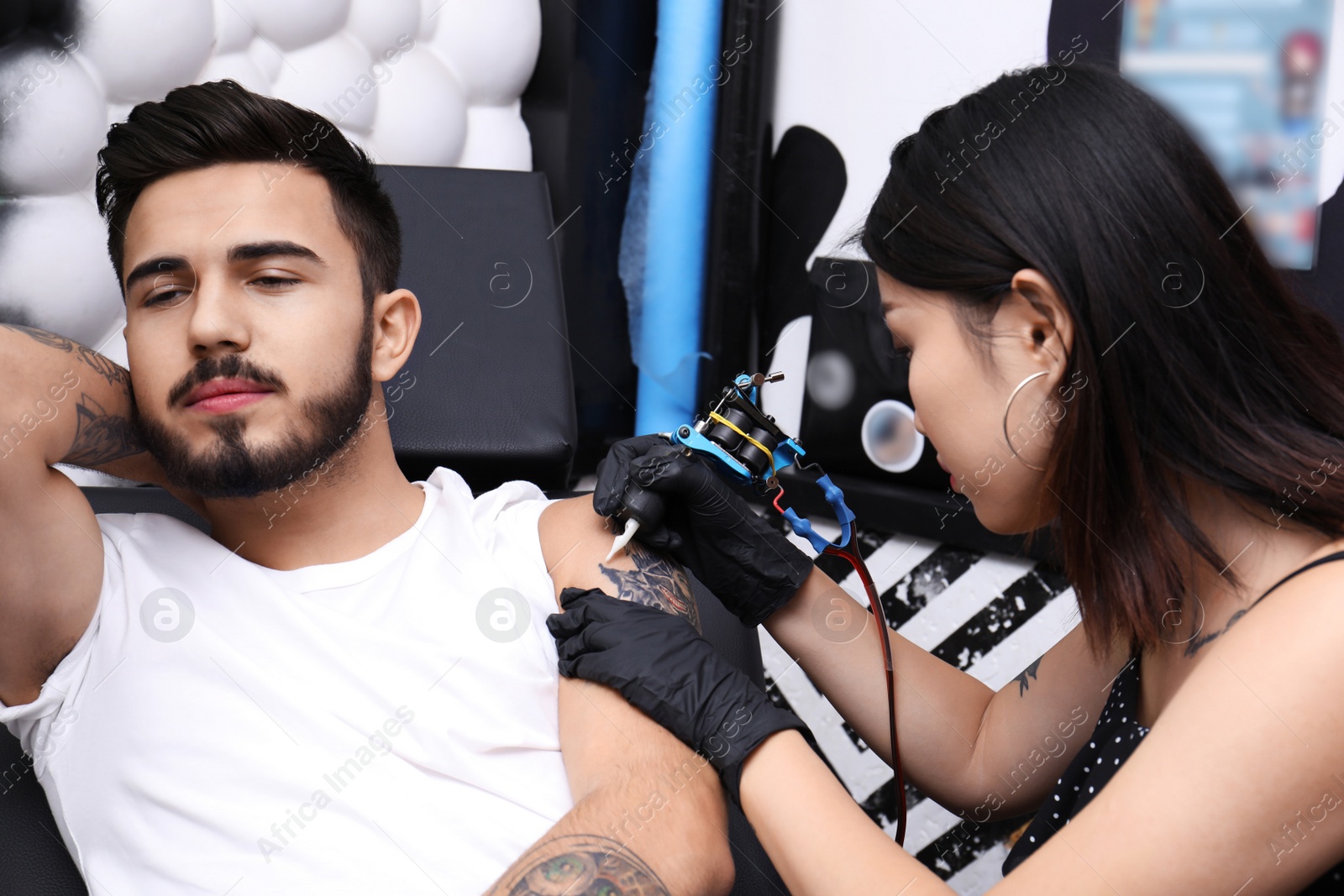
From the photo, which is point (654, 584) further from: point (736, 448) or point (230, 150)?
point (230, 150)

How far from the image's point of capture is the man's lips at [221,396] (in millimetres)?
1133

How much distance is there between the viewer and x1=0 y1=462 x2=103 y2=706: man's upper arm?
3.26ft

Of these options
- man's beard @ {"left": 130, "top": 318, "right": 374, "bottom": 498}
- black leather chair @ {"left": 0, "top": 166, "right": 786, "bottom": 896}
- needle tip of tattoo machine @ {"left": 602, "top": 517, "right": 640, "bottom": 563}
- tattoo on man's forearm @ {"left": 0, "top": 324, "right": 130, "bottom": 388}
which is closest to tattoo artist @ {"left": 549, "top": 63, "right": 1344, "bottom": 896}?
needle tip of tattoo machine @ {"left": 602, "top": 517, "right": 640, "bottom": 563}

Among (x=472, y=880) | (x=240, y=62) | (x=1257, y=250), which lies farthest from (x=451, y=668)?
(x=240, y=62)

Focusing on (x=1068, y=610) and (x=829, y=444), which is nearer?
(x=1068, y=610)

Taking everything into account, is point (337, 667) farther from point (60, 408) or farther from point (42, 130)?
point (42, 130)

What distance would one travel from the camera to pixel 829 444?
7.25 feet

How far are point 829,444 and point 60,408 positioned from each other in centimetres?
154

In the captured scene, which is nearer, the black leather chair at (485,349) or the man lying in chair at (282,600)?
the man lying in chair at (282,600)

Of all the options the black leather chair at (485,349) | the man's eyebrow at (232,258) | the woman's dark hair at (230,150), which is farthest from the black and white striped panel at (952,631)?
the man's eyebrow at (232,258)

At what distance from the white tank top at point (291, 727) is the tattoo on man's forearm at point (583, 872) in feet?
0.37

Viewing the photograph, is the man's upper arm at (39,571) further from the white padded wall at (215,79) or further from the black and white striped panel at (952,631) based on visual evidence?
the black and white striped panel at (952,631)

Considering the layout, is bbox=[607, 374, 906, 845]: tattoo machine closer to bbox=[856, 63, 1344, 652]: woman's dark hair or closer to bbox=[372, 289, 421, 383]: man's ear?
bbox=[856, 63, 1344, 652]: woman's dark hair

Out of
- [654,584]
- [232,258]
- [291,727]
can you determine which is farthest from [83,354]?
[654,584]
